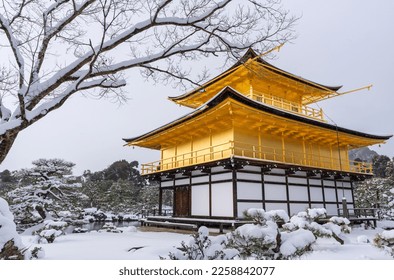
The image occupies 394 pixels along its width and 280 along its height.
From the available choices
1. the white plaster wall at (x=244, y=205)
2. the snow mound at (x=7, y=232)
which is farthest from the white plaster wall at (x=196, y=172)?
the snow mound at (x=7, y=232)

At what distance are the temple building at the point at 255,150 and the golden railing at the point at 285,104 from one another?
57mm

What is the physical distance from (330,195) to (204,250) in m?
12.0

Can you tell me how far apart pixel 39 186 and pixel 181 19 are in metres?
14.2

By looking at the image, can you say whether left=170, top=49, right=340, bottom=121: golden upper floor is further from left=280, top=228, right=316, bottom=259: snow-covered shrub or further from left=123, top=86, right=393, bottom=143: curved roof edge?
left=280, top=228, right=316, bottom=259: snow-covered shrub

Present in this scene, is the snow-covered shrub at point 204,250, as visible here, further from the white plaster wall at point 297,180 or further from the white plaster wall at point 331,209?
the white plaster wall at point 331,209

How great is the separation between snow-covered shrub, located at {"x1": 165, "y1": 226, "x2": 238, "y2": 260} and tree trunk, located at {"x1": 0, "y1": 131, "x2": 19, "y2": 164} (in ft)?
9.67

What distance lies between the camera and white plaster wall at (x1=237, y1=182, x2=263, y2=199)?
10305mm

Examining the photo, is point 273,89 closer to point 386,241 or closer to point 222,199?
point 222,199

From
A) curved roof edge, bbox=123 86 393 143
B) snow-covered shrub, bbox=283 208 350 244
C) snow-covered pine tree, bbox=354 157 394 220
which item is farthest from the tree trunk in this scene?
snow-covered pine tree, bbox=354 157 394 220

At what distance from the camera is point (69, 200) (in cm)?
1612

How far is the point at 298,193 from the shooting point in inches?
476

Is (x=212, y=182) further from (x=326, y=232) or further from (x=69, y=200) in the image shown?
(x=69, y=200)

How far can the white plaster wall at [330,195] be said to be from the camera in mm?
13425

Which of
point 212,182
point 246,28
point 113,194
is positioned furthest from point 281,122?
point 113,194
